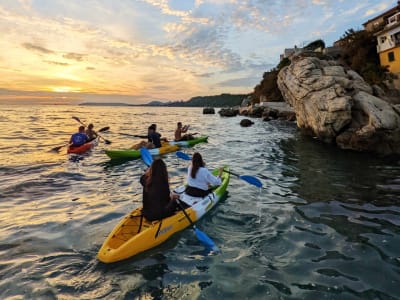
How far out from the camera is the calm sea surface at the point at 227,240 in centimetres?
486

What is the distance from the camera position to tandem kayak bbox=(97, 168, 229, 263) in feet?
18.2

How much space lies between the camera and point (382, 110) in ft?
56.8

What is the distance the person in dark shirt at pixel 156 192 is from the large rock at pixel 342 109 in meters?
15.1

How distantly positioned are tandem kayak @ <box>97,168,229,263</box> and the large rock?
14.1 metres

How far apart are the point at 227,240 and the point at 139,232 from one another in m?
2.06

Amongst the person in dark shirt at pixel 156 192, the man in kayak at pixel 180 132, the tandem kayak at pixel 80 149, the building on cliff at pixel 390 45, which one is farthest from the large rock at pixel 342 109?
the building on cliff at pixel 390 45

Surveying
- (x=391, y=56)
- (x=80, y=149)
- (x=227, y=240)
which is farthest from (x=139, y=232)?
(x=391, y=56)

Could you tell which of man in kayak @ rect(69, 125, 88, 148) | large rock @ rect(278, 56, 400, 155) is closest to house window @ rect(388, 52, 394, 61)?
large rock @ rect(278, 56, 400, 155)

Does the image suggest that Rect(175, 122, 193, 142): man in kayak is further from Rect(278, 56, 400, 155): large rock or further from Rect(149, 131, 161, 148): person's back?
Rect(278, 56, 400, 155): large rock

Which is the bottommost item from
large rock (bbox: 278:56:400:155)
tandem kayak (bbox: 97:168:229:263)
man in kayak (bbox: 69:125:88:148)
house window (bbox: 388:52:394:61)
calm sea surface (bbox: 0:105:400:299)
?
calm sea surface (bbox: 0:105:400:299)

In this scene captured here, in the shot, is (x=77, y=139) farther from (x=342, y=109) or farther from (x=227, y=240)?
(x=342, y=109)

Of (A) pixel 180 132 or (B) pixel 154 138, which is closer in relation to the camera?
(B) pixel 154 138

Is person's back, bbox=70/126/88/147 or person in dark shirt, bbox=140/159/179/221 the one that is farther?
person's back, bbox=70/126/88/147

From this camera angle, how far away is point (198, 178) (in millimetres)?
7934
